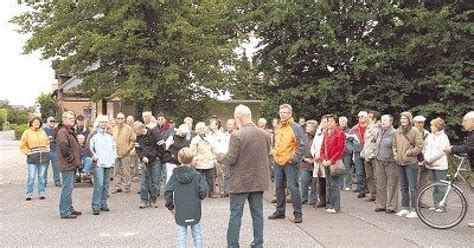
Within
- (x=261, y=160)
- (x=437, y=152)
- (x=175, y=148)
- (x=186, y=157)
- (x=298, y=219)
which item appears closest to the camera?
(x=186, y=157)

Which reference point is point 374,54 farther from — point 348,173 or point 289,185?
point 289,185

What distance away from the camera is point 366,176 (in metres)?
12.8

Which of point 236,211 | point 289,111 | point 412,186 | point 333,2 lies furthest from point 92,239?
point 333,2

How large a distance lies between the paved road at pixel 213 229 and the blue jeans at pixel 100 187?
0.95 feet

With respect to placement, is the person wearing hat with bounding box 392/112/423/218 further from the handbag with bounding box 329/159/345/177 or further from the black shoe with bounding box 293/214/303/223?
the black shoe with bounding box 293/214/303/223

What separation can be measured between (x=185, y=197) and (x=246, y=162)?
3.29ft

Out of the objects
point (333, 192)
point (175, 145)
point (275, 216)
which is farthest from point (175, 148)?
point (333, 192)

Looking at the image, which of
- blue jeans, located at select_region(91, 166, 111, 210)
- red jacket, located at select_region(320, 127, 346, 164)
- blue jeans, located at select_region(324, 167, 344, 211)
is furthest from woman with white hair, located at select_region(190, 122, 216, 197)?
blue jeans, located at select_region(324, 167, 344, 211)

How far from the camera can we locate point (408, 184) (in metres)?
10.3

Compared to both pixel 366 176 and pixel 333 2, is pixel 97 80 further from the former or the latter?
pixel 366 176

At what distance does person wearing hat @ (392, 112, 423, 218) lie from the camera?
33.0ft

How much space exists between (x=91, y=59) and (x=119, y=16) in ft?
8.78

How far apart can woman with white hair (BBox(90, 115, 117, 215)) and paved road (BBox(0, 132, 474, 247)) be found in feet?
1.01

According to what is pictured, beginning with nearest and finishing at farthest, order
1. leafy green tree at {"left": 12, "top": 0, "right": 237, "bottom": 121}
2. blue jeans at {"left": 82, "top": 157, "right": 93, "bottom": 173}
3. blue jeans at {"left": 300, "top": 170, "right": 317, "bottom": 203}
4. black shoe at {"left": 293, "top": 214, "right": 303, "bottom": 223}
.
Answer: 1. black shoe at {"left": 293, "top": 214, "right": 303, "bottom": 223}
2. blue jeans at {"left": 300, "top": 170, "right": 317, "bottom": 203}
3. blue jeans at {"left": 82, "top": 157, "right": 93, "bottom": 173}
4. leafy green tree at {"left": 12, "top": 0, "right": 237, "bottom": 121}
